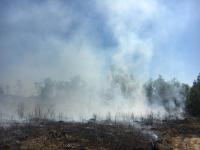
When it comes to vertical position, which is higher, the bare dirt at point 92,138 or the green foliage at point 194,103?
the green foliage at point 194,103

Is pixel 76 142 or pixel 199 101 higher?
pixel 199 101

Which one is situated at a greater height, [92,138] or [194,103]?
[194,103]

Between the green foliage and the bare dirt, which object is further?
the green foliage

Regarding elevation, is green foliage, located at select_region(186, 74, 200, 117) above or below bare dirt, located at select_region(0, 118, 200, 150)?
above

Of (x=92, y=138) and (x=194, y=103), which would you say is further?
(x=194, y=103)

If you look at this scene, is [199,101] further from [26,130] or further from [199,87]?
[26,130]

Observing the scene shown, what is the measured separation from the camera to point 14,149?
3944cm

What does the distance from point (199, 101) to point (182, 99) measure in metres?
27.1

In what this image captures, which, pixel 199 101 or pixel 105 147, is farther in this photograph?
pixel 199 101

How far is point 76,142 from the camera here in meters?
42.6

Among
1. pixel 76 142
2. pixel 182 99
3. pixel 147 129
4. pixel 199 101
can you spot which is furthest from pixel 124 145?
pixel 182 99

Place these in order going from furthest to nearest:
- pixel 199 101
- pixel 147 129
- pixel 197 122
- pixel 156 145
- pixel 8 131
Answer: pixel 199 101, pixel 197 122, pixel 147 129, pixel 8 131, pixel 156 145

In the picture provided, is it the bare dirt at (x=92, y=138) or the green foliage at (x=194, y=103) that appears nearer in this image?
the bare dirt at (x=92, y=138)

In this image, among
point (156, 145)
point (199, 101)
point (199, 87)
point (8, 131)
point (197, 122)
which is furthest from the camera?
point (199, 87)
